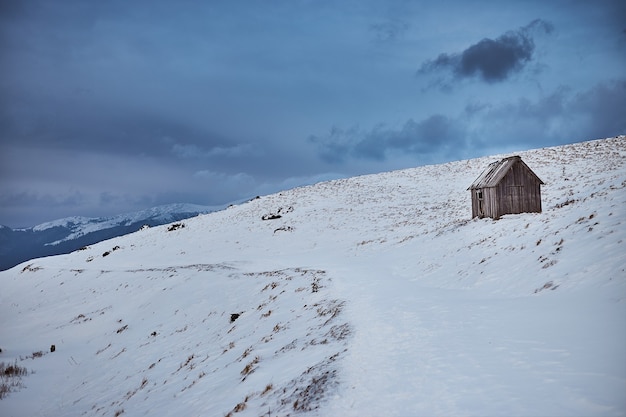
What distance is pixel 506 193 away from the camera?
27.5 metres

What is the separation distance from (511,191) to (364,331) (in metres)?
22.8

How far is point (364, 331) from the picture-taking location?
32.4 feet

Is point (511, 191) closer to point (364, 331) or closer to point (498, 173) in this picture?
point (498, 173)

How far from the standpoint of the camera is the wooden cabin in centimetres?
2747

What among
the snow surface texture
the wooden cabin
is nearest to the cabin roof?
the wooden cabin

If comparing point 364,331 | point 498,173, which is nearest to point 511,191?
point 498,173

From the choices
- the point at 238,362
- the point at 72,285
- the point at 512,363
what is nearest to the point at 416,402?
the point at 512,363

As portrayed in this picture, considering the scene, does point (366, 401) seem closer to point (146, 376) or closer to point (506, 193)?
point (146, 376)

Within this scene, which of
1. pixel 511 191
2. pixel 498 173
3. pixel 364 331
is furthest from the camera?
pixel 498 173

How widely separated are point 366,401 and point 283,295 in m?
11.9

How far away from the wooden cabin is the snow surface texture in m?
1.57

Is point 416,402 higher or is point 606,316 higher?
point 606,316

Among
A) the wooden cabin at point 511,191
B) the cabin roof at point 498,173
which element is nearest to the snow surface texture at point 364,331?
the wooden cabin at point 511,191

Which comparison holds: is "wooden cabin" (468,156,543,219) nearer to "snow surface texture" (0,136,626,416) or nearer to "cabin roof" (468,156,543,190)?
"cabin roof" (468,156,543,190)
